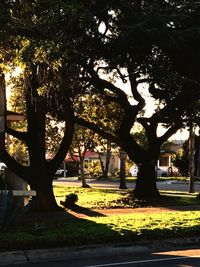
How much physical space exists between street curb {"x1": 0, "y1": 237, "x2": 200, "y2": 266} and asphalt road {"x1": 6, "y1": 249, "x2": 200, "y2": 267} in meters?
0.25

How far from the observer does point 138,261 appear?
1035 cm

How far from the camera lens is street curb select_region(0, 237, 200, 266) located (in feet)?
34.0

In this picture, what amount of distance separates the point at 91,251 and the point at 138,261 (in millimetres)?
1247

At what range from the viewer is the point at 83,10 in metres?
13.0

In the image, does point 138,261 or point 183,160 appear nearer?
point 138,261

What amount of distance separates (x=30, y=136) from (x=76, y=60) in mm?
5262

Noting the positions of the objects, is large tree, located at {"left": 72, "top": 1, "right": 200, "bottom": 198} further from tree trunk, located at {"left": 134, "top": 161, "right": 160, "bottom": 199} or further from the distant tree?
the distant tree

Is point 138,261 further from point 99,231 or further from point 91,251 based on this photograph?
point 99,231

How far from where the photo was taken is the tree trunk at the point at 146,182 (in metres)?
25.2

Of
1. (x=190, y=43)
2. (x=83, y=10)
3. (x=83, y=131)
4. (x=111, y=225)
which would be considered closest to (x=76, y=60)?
(x=83, y=10)

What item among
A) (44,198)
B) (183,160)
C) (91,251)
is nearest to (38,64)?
(44,198)

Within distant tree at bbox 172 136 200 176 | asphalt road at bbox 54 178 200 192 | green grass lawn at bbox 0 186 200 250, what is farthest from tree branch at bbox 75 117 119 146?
distant tree at bbox 172 136 200 176

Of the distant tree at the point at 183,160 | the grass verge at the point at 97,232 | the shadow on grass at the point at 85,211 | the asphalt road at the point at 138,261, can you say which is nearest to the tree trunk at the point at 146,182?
the shadow on grass at the point at 85,211

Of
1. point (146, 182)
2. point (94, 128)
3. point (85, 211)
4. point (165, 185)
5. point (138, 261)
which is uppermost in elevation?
point (94, 128)
